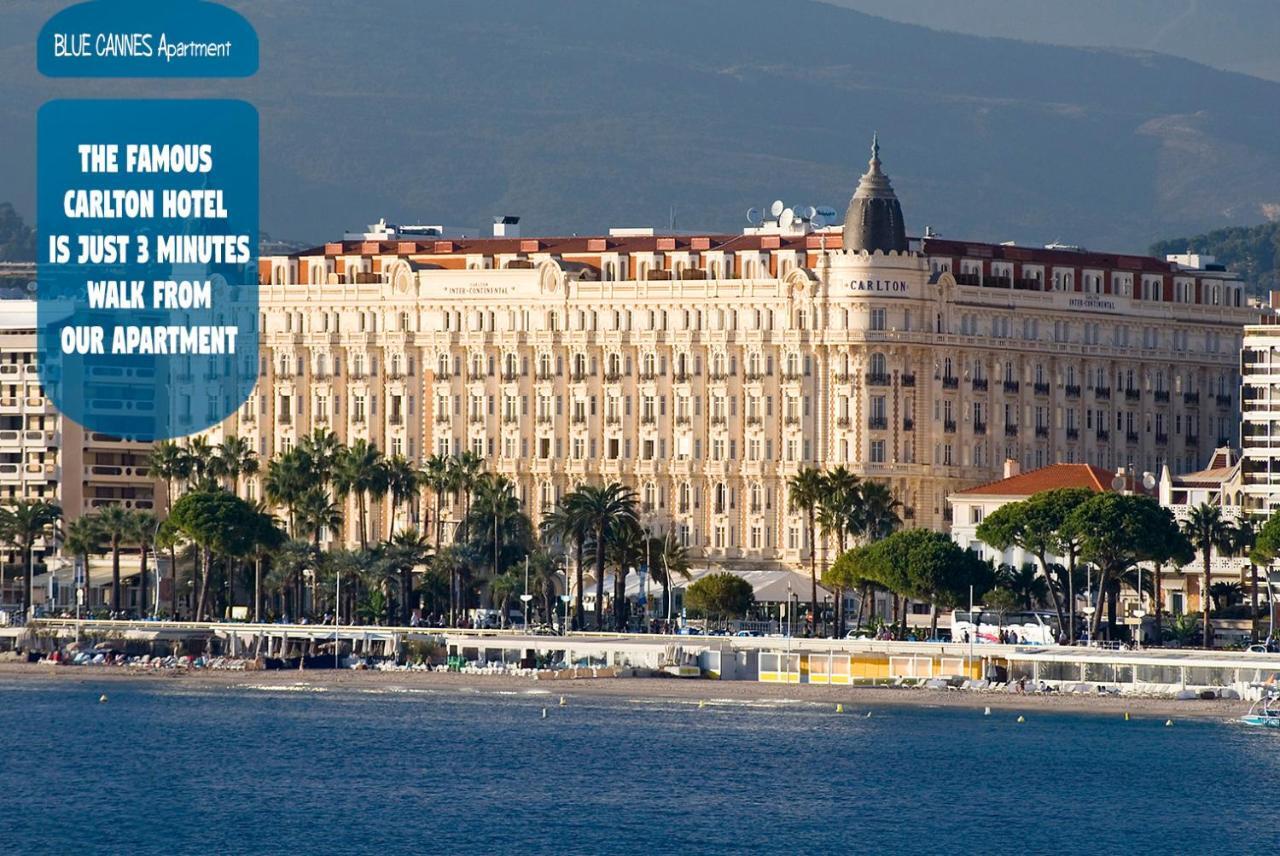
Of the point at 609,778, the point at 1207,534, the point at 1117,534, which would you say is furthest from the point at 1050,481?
the point at 609,778

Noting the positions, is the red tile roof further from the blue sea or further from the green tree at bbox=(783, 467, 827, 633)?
the blue sea

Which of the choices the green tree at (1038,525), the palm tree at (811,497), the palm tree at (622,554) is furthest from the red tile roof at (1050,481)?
the palm tree at (622,554)

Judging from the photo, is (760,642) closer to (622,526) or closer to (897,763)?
(622,526)

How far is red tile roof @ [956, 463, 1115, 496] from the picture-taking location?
189750 mm

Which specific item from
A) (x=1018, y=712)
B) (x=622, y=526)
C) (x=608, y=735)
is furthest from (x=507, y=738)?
(x=622, y=526)

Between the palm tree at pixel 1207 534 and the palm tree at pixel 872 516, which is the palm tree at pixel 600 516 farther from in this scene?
the palm tree at pixel 1207 534

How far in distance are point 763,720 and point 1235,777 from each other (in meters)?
29.1

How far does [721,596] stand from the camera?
187875 mm

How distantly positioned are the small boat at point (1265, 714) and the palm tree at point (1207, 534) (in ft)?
45.6

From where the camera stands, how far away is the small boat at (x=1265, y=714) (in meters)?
155

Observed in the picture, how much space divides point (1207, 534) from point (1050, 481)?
1724cm

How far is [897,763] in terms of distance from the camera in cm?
14350

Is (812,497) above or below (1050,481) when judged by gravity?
below

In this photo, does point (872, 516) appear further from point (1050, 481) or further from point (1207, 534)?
point (1207, 534)
